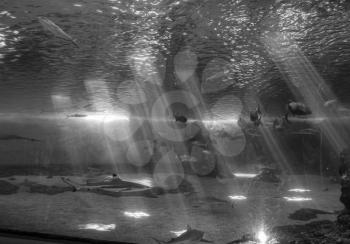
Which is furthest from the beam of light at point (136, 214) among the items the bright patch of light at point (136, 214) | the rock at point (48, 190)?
the rock at point (48, 190)

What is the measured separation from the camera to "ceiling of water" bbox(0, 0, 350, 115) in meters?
8.10

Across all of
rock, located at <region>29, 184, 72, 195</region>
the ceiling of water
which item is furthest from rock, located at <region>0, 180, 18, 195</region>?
the ceiling of water

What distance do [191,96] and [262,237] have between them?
18491 mm

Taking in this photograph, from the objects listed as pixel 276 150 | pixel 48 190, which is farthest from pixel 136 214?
pixel 276 150

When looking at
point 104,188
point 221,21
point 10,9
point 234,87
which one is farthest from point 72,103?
point 221,21

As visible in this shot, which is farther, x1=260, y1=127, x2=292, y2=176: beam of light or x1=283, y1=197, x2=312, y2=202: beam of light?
x1=260, y1=127, x2=292, y2=176: beam of light

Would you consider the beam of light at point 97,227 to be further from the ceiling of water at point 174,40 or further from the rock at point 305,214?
the ceiling of water at point 174,40

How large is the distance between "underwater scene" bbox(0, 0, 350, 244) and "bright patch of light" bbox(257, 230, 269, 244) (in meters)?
0.05

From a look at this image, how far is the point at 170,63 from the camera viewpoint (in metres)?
14.4

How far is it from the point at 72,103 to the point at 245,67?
2057cm

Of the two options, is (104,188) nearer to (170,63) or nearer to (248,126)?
(170,63)

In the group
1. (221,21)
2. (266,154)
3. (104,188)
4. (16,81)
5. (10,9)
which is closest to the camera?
(10,9)

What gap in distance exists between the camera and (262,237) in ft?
20.3

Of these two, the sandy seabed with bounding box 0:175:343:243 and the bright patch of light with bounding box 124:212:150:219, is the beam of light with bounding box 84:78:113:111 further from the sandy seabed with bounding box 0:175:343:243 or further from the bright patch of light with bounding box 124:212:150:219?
the bright patch of light with bounding box 124:212:150:219
